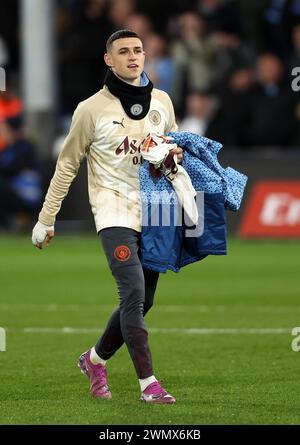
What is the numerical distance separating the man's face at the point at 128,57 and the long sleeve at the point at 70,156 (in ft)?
1.09

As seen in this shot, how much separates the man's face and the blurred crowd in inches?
545

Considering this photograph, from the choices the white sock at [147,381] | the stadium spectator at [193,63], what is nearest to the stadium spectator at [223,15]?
the stadium spectator at [193,63]

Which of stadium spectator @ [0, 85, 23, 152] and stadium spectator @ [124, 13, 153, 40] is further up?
stadium spectator @ [124, 13, 153, 40]

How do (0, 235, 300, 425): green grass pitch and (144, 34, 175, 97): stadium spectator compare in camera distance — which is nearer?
(0, 235, 300, 425): green grass pitch

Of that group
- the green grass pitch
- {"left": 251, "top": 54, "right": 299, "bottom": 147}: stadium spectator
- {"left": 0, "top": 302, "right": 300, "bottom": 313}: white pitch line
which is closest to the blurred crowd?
{"left": 251, "top": 54, "right": 299, "bottom": 147}: stadium spectator

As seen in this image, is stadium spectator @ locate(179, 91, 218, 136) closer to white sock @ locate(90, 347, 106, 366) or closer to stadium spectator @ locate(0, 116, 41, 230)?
stadium spectator @ locate(0, 116, 41, 230)

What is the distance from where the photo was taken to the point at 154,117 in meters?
8.94

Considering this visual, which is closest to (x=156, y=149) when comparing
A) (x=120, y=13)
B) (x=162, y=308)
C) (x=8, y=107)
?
(x=162, y=308)

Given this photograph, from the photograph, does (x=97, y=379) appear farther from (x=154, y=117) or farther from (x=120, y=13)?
(x=120, y=13)

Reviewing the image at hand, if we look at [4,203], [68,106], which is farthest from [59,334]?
[68,106]

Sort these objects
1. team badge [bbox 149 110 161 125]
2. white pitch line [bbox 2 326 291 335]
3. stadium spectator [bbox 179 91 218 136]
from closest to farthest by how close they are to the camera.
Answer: team badge [bbox 149 110 161 125] → white pitch line [bbox 2 326 291 335] → stadium spectator [bbox 179 91 218 136]

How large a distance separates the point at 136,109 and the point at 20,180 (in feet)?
45.6

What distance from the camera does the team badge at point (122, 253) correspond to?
8625 mm

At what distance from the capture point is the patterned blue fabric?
8.70 meters
